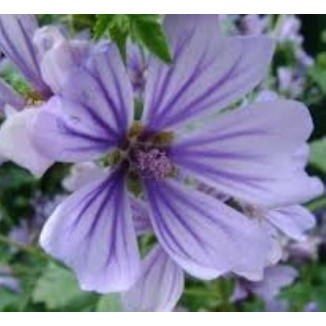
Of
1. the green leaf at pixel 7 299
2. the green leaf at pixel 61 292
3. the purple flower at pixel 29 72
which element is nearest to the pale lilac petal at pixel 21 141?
the purple flower at pixel 29 72

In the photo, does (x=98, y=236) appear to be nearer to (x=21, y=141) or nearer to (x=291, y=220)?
(x=21, y=141)

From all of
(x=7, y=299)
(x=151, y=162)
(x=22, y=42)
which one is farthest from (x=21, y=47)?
(x=7, y=299)

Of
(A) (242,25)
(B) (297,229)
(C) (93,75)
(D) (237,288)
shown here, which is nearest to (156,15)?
(C) (93,75)

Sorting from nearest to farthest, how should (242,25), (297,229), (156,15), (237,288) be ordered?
(156,15), (297,229), (237,288), (242,25)

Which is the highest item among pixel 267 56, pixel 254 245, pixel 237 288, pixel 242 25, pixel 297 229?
pixel 267 56

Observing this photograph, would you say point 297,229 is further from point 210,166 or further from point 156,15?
point 156,15

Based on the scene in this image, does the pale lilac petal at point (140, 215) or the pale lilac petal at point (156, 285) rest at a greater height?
the pale lilac petal at point (140, 215)

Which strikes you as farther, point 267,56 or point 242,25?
point 242,25

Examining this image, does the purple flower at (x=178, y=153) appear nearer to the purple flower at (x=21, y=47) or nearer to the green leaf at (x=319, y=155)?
the purple flower at (x=21, y=47)
